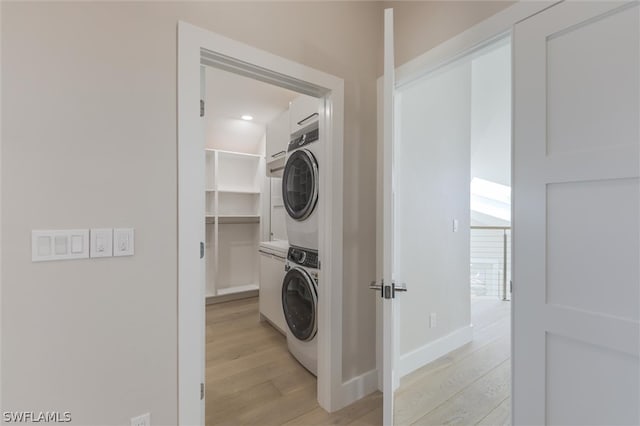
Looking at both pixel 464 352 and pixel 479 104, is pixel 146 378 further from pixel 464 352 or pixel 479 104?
pixel 479 104

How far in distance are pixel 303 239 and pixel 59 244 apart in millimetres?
1456

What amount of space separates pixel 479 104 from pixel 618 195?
12.7ft

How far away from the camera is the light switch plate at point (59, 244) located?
101 centimetres

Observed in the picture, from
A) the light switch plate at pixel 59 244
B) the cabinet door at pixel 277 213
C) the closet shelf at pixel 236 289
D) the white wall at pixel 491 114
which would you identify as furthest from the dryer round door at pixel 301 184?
the closet shelf at pixel 236 289

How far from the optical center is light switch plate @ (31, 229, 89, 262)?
1013 mm

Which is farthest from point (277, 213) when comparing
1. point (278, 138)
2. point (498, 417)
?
point (498, 417)

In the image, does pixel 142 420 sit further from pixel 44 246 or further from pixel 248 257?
pixel 248 257

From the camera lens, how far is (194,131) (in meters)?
1.29

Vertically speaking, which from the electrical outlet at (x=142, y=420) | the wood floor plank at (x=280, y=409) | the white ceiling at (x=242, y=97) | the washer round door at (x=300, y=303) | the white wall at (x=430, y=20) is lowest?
the wood floor plank at (x=280, y=409)

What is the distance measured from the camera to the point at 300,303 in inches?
88.7

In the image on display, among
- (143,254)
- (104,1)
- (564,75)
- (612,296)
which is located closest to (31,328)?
(143,254)

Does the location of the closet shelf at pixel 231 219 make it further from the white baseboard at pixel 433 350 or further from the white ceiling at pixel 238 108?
the white baseboard at pixel 433 350

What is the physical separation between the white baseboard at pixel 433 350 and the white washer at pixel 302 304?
2.32ft

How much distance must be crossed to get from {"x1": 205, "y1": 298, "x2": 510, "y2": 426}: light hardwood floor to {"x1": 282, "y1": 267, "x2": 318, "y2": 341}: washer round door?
14.1 inches
